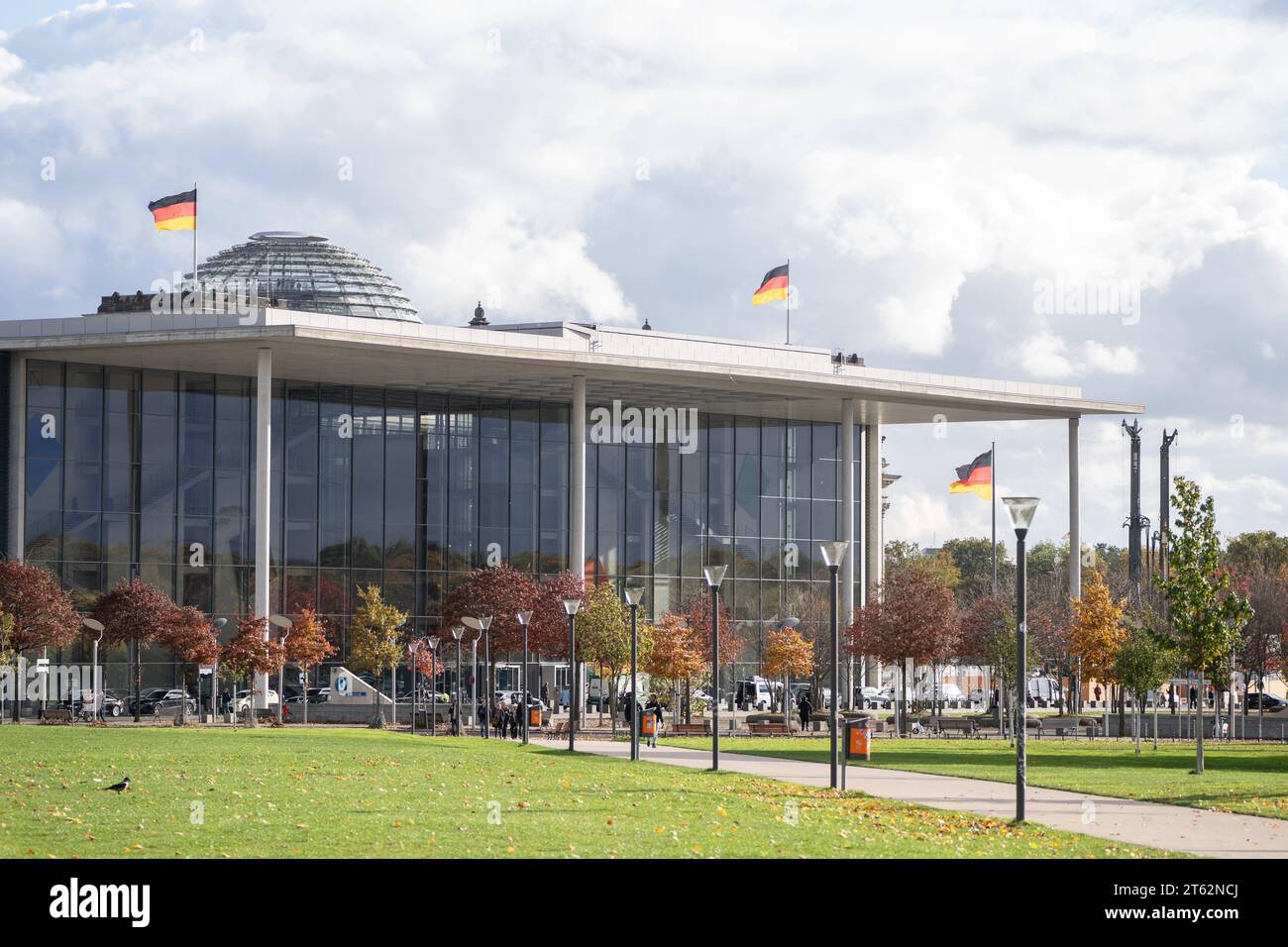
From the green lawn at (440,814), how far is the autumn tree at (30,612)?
76.9 feet

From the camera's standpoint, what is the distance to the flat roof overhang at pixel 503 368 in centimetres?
6175

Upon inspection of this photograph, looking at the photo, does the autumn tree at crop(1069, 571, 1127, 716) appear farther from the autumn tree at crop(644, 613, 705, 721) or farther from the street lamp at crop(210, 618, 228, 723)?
the street lamp at crop(210, 618, 228, 723)

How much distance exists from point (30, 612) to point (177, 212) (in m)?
16.1

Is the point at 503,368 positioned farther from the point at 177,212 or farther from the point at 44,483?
the point at 44,483

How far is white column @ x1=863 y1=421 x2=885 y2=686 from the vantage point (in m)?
81.2

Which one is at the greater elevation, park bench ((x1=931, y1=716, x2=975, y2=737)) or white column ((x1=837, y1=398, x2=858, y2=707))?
white column ((x1=837, y1=398, x2=858, y2=707))

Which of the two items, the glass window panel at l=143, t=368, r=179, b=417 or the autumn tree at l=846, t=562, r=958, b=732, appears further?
the glass window panel at l=143, t=368, r=179, b=417

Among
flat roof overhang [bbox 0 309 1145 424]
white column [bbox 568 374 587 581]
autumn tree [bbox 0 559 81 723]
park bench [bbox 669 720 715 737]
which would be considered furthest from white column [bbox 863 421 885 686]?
autumn tree [bbox 0 559 81 723]

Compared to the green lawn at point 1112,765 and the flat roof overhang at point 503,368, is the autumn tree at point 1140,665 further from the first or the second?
the flat roof overhang at point 503,368

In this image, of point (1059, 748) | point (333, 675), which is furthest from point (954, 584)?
point (1059, 748)

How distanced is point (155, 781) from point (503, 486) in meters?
51.5

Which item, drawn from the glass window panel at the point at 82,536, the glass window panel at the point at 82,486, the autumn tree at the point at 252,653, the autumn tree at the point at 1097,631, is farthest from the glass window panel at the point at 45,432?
the autumn tree at the point at 1097,631

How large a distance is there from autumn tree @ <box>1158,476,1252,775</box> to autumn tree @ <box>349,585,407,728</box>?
1545 inches

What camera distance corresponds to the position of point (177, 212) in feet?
199
